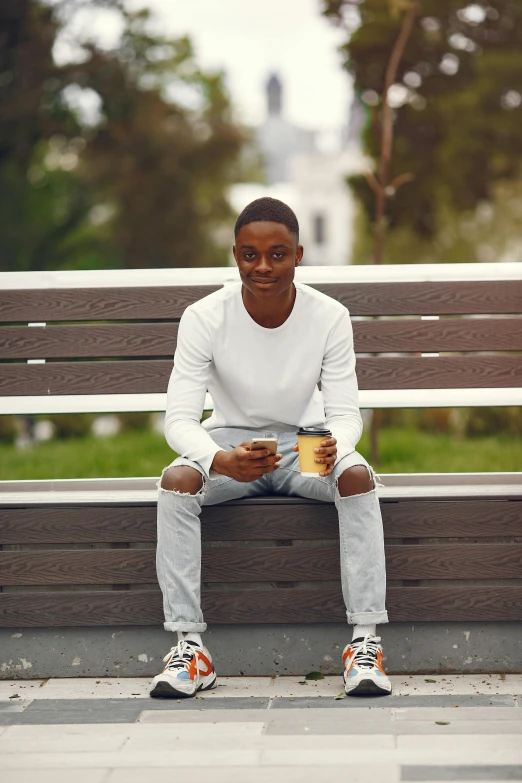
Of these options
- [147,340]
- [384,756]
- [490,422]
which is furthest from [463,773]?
[490,422]

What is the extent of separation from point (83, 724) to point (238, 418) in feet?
3.47

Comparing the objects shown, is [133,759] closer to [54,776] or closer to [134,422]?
[54,776]

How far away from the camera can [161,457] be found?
8.17m

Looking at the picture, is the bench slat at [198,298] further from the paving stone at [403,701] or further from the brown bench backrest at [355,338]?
the paving stone at [403,701]

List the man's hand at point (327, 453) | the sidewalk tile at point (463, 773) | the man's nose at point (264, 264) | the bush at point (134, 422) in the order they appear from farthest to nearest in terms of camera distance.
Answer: the bush at point (134, 422), the man's nose at point (264, 264), the man's hand at point (327, 453), the sidewalk tile at point (463, 773)

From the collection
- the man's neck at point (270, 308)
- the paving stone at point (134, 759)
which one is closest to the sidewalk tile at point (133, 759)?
the paving stone at point (134, 759)

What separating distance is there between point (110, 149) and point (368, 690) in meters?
17.7

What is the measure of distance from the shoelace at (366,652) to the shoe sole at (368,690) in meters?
0.06

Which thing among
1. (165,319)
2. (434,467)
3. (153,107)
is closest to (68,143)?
(153,107)

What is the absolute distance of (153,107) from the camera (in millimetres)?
20188

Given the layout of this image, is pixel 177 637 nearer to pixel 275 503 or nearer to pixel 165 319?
pixel 275 503

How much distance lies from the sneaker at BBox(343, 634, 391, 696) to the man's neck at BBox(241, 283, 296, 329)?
100 centimetres

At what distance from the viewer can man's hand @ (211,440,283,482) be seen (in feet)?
11.1

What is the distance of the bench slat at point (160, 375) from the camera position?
165 inches
